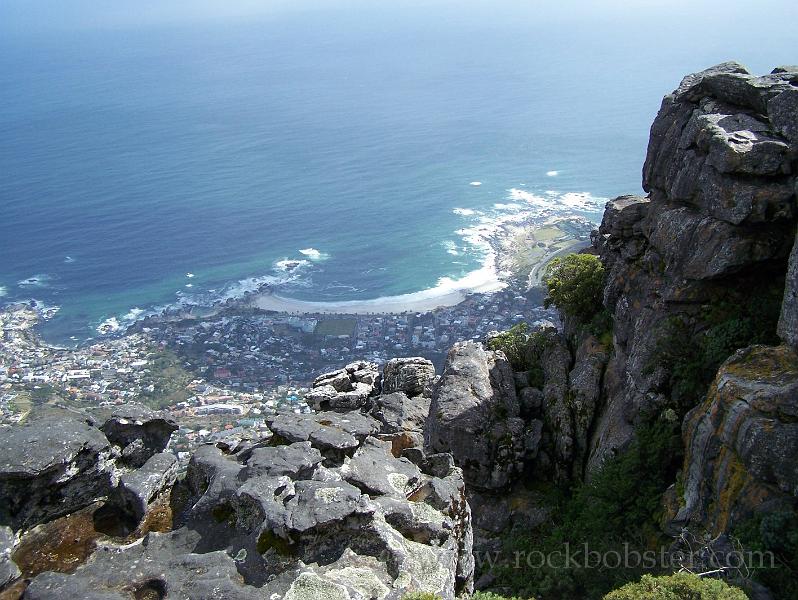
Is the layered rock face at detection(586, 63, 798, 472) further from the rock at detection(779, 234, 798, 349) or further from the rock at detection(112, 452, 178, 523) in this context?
the rock at detection(112, 452, 178, 523)

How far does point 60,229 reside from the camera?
149m

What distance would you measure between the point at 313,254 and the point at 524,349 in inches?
3866

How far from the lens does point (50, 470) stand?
1922cm

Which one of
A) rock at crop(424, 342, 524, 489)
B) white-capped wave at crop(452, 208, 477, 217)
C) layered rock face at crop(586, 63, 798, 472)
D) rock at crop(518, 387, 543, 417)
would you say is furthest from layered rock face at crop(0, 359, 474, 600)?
white-capped wave at crop(452, 208, 477, 217)

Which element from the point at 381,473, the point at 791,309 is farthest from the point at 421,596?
the point at 791,309

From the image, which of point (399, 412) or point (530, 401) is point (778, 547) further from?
point (399, 412)

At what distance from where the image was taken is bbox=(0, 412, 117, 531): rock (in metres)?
18.7

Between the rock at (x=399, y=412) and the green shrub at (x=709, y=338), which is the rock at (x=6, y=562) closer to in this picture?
the rock at (x=399, y=412)

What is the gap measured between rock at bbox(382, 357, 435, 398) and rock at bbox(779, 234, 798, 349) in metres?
20.5

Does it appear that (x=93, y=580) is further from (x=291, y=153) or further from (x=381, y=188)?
(x=291, y=153)

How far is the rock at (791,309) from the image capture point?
2136 cm

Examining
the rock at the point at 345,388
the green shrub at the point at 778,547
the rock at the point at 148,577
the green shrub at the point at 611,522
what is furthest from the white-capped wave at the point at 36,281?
the green shrub at the point at 778,547

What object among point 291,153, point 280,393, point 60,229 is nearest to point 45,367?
point 280,393

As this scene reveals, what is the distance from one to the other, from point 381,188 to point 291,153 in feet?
142
